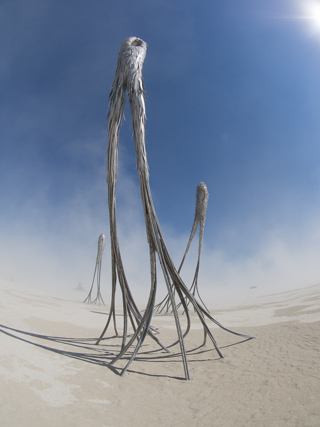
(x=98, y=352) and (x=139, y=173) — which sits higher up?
(x=139, y=173)

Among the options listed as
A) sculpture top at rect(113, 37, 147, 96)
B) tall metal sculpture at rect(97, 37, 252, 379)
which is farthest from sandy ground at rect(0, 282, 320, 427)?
sculpture top at rect(113, 37, 147, 96)

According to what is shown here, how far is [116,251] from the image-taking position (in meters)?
4.25

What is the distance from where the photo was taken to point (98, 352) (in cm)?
432

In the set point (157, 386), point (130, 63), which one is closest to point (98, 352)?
point (157, 386)

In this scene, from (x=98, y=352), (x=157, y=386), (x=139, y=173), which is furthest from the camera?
(x=98, y=352)

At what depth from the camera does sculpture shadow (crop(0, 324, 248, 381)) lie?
149 inches

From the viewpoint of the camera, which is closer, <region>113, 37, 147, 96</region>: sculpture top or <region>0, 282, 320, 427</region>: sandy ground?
<region>0, 282, 320, 427</region>: sandy ground

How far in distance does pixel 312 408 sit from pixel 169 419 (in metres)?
1.51

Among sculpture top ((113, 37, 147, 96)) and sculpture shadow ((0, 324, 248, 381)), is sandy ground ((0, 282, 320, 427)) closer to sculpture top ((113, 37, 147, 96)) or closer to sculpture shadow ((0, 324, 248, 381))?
sculpture shadow ((0, 324, 248, 381))

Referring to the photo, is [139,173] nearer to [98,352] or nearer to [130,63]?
[130,63]

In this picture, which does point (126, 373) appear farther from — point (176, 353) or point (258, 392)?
point (258, 392)

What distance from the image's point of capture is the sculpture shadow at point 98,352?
378cm

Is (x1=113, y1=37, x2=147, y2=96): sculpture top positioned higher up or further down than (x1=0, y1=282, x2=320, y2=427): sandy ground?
higher up

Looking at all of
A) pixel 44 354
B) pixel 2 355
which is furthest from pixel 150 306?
pixel 2 355
